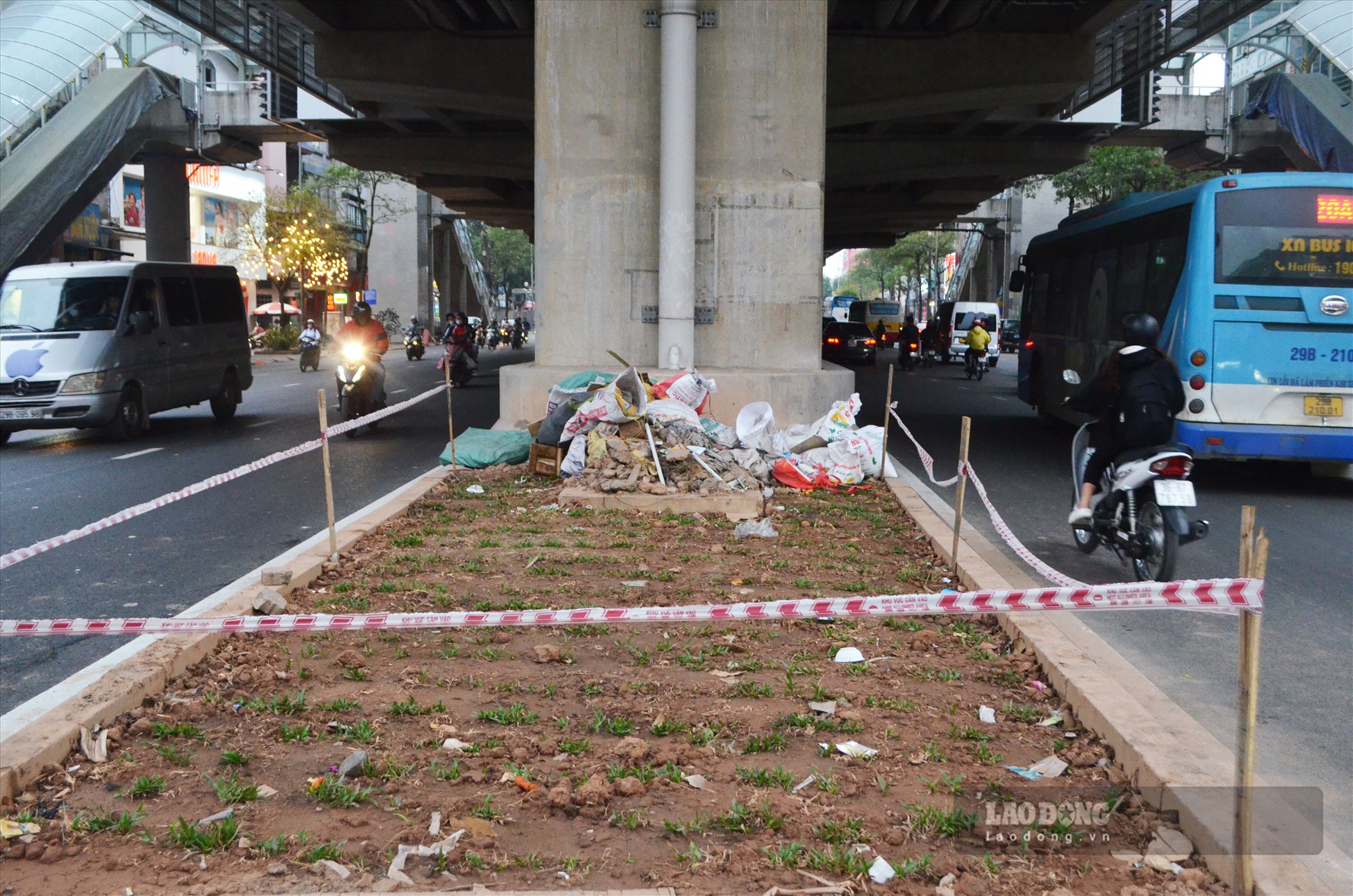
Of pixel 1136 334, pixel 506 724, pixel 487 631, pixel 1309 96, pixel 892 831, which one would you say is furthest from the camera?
pixel 1309 96

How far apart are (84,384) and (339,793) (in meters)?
13.5

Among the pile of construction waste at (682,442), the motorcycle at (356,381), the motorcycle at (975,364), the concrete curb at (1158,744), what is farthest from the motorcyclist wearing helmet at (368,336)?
the motorcycle at (975,364)

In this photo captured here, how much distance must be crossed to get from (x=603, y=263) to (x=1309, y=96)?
3143 centimetres

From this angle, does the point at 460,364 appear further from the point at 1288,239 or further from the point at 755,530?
the point at 755,530

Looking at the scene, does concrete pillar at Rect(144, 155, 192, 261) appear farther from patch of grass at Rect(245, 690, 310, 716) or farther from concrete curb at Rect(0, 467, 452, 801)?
patch of grass at Rect(245, 690, 310, 716)

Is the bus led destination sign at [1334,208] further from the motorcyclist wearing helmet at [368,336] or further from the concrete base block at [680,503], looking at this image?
the motorcyclist wearing helmet at [368,336]

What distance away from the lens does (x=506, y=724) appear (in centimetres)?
470

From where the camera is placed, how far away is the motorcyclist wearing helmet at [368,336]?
16.4 m

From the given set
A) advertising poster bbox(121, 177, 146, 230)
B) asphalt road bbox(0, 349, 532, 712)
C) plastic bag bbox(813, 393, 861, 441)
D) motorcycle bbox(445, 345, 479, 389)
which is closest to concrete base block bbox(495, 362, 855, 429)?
asphalt road bbox(0, 349, 532, 712)

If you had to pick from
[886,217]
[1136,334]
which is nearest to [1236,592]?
[1136,334]

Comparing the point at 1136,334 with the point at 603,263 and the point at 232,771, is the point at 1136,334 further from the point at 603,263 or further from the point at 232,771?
the point at 603,263

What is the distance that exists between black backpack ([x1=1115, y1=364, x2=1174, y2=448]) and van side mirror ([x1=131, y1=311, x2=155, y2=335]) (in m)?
13.5

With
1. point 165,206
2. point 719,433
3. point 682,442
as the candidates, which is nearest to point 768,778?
point 682,442

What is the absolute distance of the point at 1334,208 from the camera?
11.8m
